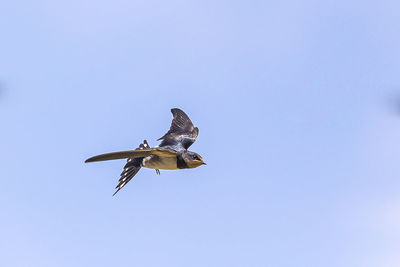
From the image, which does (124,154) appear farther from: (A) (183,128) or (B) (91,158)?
(A) (183,128)

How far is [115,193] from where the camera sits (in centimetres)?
3269

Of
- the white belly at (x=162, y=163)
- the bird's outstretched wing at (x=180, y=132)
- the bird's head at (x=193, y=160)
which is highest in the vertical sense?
the bird's outstretched wing at (x=180, y=132)

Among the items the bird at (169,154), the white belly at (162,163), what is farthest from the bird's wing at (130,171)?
the white belly at (162,163)

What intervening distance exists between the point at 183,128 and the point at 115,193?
31.3ft

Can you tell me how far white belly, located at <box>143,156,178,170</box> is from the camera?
108 feet

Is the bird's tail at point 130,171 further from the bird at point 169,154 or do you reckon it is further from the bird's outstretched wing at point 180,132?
the bird's outstretched wing at point 180,132

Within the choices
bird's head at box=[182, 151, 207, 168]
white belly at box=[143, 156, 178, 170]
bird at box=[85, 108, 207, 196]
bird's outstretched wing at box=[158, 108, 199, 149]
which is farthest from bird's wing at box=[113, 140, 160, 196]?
bird's head at box=[182, 151, 207, 168]

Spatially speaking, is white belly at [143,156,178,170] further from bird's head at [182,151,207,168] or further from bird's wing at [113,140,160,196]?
bird's wing at [113,140,160,196]

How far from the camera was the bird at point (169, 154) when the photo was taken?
29141 millimetres

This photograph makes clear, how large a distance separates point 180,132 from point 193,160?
873cm

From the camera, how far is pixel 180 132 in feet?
133

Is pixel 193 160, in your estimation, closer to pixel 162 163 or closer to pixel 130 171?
pixel 162 163

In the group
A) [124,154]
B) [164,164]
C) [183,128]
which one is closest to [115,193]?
[164,164]

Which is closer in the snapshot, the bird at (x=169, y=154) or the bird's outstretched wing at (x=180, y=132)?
the bird at (x=169, y=154)
